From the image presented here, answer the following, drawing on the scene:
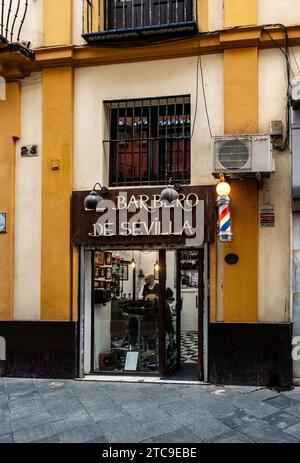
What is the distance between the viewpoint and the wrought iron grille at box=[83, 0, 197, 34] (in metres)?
8.90

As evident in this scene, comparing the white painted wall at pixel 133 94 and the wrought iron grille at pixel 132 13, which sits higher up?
the wrought iron grille at pixel 132 13

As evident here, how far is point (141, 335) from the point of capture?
349 inches

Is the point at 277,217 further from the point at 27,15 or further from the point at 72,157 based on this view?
the point at 27,15

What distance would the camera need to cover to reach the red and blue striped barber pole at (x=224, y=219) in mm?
7750

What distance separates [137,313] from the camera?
891cm

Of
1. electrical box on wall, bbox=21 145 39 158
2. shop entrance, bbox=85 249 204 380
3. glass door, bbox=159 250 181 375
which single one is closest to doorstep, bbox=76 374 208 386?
shop entrance, bbox=85 249 204 380

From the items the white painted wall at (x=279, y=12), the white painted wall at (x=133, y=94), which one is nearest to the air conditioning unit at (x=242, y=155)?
the white painted wall at (x=133, y=94)

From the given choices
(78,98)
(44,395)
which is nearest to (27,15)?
(78,98)

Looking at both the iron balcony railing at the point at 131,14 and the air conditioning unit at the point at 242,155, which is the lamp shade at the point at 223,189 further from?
the iron balcony railing at the point at 131,14

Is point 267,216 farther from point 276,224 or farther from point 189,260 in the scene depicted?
Answer: point 189,260

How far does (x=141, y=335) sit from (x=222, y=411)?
248cm

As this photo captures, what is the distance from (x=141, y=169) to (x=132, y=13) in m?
2.88

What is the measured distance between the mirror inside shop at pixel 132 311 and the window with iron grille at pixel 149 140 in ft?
4.54

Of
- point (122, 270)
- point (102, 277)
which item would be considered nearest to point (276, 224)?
point (122, 270)
